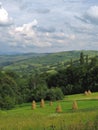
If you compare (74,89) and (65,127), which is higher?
(65,127)

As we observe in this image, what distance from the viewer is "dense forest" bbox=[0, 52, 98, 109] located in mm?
73688

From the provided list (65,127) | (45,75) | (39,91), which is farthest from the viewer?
(45,75)

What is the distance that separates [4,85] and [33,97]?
364 inches

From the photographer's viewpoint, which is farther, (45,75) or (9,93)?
(45,75)

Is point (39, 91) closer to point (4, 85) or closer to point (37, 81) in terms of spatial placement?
point (4, 85)

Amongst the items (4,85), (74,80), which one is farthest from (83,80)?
(4,85)

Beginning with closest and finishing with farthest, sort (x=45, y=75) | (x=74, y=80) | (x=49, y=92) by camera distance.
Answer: (x=49, y=92) < (x=74, y=80) < (x=45, y=75)

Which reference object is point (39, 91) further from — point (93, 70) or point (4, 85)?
point (93, 70)

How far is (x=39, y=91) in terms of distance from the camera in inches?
3135

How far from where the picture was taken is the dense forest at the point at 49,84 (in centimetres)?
7369

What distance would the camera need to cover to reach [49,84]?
109062 millimetres

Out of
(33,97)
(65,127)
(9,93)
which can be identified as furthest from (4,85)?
(65,127)

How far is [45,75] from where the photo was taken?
389 ft

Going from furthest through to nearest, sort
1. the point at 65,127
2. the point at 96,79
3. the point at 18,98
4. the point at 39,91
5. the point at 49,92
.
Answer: the point at 96,79, the point at 18,98, the point at 39,91, the point at 49,92, the point at 65,127
